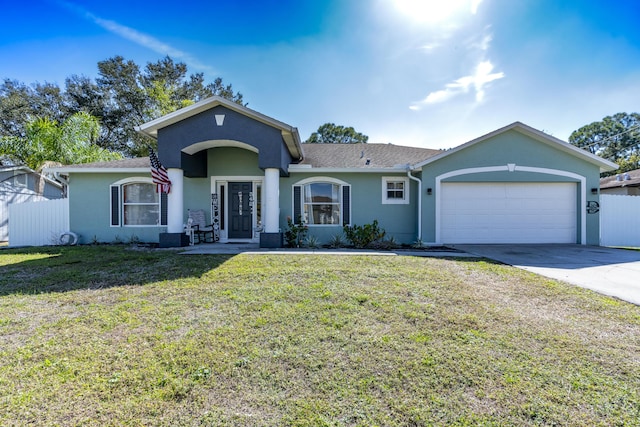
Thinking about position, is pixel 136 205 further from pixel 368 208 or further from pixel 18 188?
pixel 18 188

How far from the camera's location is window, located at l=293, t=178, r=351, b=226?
35.2 ft

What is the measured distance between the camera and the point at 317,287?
489 cm

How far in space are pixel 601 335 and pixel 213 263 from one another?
6.43 metres

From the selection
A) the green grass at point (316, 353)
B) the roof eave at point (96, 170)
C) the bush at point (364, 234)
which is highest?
the roof eave at point (96, 170)

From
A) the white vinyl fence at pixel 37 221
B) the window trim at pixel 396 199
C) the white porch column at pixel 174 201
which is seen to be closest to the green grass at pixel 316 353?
the white porch column at pixel 174 201

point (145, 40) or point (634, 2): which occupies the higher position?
point (145, 40)

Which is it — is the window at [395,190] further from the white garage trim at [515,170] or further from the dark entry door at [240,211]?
the dark entry door at [240,211]

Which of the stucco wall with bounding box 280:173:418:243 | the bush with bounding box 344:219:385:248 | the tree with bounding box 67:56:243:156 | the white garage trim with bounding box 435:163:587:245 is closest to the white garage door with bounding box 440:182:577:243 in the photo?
the white garage trim with bounding box 435:163:587:245

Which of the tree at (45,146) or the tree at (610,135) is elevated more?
the tree at (610,135)

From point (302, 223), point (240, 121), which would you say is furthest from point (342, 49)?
point (302, 223)

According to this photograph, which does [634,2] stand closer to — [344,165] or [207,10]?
[344,165]

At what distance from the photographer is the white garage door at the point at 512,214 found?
33.7 ft

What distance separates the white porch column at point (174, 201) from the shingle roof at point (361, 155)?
4.25 m

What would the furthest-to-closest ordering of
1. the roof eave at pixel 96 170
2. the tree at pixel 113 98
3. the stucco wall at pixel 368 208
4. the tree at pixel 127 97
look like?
the tree at pixel 127 97 < the tree at pixel 113 98 < the stucco wall at pixel 368 208 < the roof eave at pixel 96 170
